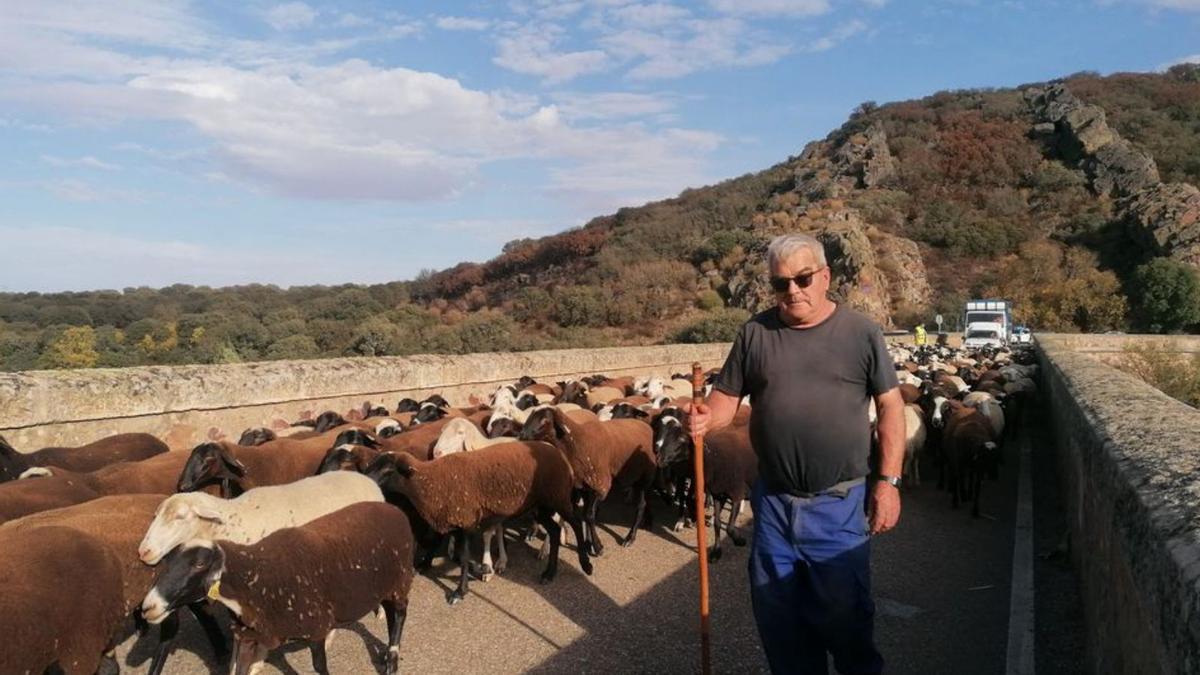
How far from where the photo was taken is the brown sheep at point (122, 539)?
4.30 m

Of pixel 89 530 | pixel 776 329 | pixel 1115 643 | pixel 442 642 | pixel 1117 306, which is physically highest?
pixel 776 329

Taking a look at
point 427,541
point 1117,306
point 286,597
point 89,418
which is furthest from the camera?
point 1117,306

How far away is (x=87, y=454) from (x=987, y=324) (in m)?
38.7

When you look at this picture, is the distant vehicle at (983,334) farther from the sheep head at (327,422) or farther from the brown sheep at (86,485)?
the brown sheep at (86,485)

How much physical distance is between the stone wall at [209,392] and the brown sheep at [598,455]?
4179 mm

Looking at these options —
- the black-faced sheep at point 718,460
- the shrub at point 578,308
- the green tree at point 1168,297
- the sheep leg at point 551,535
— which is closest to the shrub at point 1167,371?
the black-faced sheep at point 718,460

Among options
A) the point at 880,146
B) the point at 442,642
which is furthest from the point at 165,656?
the point at 880,146

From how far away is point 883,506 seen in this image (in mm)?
3648

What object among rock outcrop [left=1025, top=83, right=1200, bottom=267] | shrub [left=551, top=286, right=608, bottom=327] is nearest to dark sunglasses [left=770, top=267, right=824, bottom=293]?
shrub [left=551, top=286, right=608, bottom=327]

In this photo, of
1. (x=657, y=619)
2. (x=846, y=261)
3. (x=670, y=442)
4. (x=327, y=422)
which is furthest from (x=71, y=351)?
(x=846, y=261)

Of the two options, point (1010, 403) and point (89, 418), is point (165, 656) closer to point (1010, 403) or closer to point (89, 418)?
point (89, 418)

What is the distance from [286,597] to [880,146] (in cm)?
8032

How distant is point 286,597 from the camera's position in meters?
4.48

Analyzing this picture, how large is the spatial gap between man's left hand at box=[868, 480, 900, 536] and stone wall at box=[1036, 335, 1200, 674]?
2.90ft
